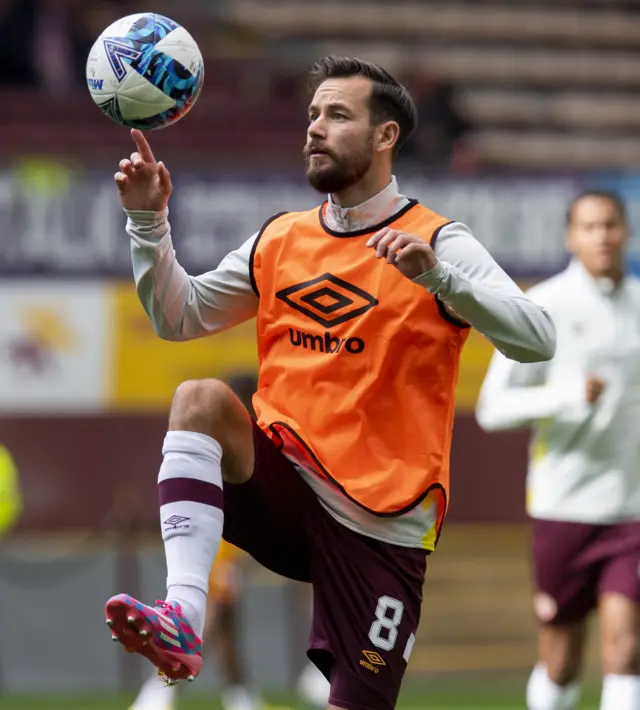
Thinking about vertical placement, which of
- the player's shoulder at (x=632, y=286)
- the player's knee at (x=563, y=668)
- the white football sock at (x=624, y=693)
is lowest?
the player's knee at (x=563, y=668)

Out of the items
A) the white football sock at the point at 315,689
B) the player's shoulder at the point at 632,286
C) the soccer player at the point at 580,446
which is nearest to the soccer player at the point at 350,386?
the soccer player at the point at 580,446

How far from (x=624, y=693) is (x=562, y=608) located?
57 cm

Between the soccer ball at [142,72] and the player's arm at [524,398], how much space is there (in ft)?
7.80

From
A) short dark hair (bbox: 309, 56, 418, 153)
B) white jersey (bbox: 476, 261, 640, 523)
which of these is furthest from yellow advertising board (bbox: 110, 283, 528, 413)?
short dark hair (bbox: 309, 56, 418, 153)

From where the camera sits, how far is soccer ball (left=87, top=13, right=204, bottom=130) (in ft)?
14.9

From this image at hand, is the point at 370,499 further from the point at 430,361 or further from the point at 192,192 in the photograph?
the point at 192,192

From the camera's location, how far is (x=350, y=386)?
14.9 feet

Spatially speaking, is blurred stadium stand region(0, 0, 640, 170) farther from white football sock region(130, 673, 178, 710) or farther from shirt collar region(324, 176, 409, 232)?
shirt collar region(324, 176, 409, 232)

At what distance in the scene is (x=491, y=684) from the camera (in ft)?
36.2

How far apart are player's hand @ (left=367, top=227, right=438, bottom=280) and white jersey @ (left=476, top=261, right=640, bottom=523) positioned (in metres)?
2.32

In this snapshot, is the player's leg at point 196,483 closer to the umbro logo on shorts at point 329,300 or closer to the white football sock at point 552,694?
the umbro logo on shorts at point 329,300

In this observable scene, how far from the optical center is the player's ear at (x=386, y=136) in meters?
4.70

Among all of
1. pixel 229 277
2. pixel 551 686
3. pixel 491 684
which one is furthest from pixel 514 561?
pixel 229 277

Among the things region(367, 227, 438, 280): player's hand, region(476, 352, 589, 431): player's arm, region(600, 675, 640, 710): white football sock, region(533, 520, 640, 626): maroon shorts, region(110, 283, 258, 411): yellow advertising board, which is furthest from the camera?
region(110, 283, 258, 411): yellow advertising board
